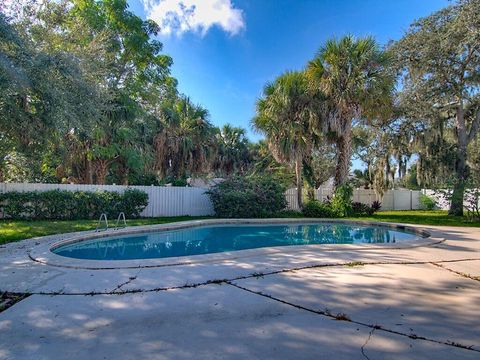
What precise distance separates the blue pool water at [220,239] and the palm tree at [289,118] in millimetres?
4032

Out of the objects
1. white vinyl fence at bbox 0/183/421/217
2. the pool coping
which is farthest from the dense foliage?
the pool coping

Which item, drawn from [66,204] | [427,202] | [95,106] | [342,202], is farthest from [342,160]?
[66,204]

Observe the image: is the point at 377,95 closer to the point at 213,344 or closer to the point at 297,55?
the point at 297,55

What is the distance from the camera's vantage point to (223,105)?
75.4 ft

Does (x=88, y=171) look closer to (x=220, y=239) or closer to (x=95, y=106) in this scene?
(x=95, y=106)

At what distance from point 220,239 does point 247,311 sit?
684 cm

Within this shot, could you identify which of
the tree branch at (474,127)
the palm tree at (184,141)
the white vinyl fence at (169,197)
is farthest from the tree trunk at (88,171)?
the tree branch at (474,127)

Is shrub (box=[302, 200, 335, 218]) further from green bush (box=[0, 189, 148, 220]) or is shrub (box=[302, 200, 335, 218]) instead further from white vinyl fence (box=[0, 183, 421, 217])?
green bush (box=[0, 189, 148, 220])

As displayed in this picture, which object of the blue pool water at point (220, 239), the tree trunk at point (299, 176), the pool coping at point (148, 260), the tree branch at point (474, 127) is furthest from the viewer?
the tree branch at point (474, 127)

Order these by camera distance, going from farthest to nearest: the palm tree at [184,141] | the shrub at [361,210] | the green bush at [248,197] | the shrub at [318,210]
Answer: the palm tree at [184,141], the shrub at [361,210], the shrub at [318,210], the green bush at [248,197]

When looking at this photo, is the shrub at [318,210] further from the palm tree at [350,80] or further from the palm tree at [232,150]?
the palm tree at [232,150]

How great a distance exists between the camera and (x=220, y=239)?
33.1 ft

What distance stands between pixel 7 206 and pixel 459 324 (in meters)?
13.7

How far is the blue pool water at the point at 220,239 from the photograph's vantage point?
7644 millimetres
